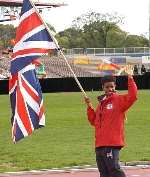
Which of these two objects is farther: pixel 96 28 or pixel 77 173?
pixel 96 28

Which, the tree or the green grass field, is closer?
the green grass field

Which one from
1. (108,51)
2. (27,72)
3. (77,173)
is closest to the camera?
(27,72)

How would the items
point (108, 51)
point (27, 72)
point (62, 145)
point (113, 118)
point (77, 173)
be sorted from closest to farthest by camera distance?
point (113, 118)
point (27, 72)
point (77, 173)
point (62, 145)
point (108, 51)

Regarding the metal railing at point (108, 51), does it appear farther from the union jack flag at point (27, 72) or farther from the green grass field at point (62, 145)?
the union jack flag at point (27, 72)

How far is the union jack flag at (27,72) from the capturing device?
867cm

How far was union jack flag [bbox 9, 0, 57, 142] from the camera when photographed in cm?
867

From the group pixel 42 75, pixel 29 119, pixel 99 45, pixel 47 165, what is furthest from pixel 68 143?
pixel 99 45

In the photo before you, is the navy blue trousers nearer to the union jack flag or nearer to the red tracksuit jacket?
the red tracksuit jacket

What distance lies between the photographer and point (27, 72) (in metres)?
8.77

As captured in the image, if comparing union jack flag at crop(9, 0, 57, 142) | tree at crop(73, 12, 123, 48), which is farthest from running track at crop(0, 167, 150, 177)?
tree at crop(73, 12, 123, 48)

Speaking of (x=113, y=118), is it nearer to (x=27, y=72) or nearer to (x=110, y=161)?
(x=110, y=161)

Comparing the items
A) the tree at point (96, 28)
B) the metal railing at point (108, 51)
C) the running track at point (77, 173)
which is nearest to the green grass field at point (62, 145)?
the running track at point (77, 173)

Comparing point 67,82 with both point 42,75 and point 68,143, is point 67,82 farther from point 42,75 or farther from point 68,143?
point 68,143

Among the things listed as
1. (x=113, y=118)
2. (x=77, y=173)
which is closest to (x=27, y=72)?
(x=113, y=118)
